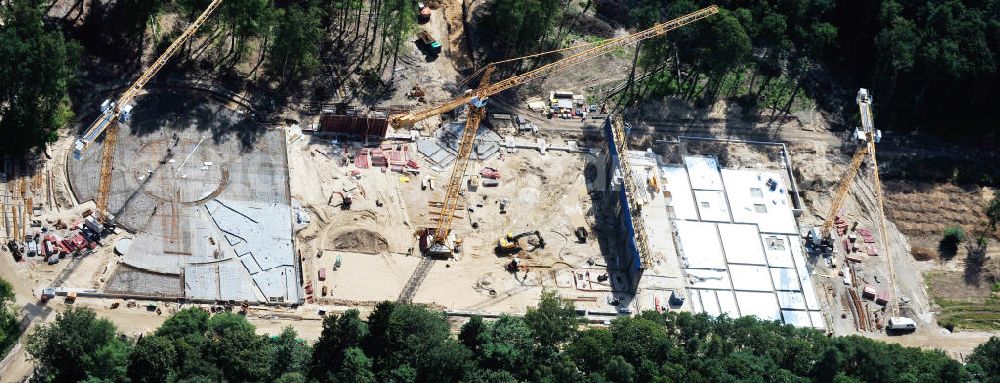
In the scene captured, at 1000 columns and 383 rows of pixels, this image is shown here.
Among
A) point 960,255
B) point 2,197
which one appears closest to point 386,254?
point 2,197

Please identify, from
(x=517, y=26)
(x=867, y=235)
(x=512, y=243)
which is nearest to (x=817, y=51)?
(x=867, y=235)

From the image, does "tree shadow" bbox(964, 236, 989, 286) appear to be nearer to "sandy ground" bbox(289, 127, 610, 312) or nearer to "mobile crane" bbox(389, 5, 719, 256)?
"mobile crane" bbox(389, 5, 719, 256)

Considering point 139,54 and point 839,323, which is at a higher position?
point 139,54

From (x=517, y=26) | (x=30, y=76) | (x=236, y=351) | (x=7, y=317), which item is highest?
(x=517, y=26)

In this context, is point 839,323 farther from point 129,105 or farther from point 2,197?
point 2,197

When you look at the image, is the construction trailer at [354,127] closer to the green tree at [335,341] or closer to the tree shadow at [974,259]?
the green tree at [335,341]

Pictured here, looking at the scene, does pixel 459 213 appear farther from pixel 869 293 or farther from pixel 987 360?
pixel 987 360

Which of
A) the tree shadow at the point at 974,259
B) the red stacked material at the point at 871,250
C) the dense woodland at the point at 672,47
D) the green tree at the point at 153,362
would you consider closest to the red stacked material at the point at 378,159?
the dense woodland at the point at 672,47
